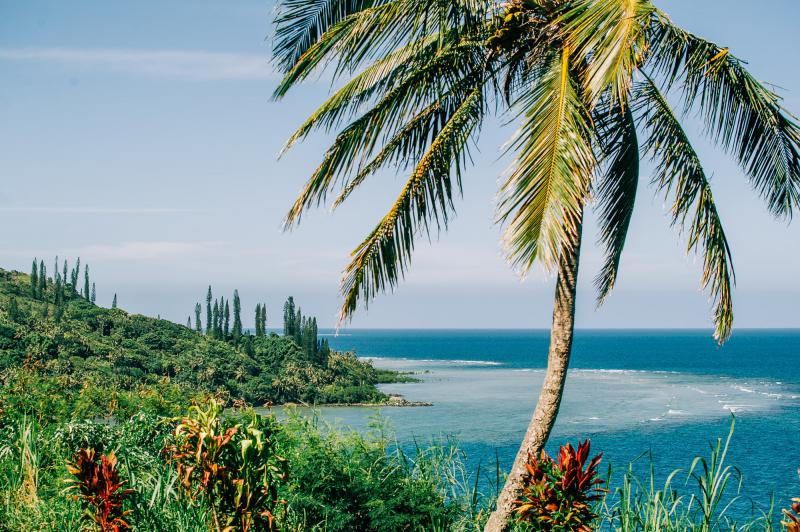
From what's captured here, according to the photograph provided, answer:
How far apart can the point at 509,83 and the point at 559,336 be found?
2048 mm

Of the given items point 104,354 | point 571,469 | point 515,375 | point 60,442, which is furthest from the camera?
point 515,375

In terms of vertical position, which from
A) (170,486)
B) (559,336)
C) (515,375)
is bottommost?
(515,375)

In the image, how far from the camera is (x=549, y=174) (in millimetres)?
4227

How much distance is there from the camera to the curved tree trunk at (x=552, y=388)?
14.6 feet

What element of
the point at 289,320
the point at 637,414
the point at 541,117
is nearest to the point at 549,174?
the point at 541,117

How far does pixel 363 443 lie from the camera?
4988 millimetres

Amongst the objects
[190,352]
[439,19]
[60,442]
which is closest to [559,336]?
[439,19]

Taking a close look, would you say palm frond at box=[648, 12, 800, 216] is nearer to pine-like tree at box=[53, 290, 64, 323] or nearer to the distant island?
the distant island

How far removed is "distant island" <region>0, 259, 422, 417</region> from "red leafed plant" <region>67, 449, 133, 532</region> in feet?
106

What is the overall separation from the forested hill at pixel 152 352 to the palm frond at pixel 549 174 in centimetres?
3493

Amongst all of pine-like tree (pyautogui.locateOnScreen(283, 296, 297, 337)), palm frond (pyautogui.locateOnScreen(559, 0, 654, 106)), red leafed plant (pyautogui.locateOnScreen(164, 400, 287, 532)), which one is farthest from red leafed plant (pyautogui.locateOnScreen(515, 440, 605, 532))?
pine-like tree (pyautogui.locateOnScreen(283, 296, 297, 337))

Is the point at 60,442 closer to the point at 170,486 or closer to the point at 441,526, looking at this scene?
the point at 170,486

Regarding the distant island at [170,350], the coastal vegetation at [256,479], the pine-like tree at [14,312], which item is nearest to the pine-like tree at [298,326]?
the distant island at [170,350]

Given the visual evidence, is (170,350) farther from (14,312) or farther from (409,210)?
(409,210)
